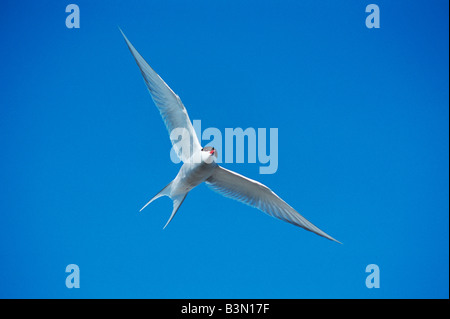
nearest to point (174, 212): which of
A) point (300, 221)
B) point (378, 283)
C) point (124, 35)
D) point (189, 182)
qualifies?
point (189, 182)

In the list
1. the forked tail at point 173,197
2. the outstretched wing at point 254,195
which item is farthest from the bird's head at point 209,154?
the forked tail at point 173,197

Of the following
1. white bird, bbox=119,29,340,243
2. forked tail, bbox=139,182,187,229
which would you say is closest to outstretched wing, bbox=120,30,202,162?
white bird, bbox=119,29,340,243

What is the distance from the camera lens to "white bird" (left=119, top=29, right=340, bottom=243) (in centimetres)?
298

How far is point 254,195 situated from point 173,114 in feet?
3.51

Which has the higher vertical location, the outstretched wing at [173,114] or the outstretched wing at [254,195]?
the outstretched wing at [173,114]

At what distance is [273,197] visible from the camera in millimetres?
3346

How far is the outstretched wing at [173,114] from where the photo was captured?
299cm

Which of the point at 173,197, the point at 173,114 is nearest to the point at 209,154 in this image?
the point at 173,114

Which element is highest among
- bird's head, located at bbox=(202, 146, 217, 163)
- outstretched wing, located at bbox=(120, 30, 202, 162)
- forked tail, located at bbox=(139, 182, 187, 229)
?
Result: outstretched wing, located at bbox=(120, 30, 202, 162)

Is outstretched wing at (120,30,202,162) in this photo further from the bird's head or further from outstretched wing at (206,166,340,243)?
outstretched wing at (206,166,340,243)

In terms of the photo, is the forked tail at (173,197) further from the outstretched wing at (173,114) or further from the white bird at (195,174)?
the outstretched wing at (173,114)

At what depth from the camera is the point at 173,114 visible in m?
3.14
